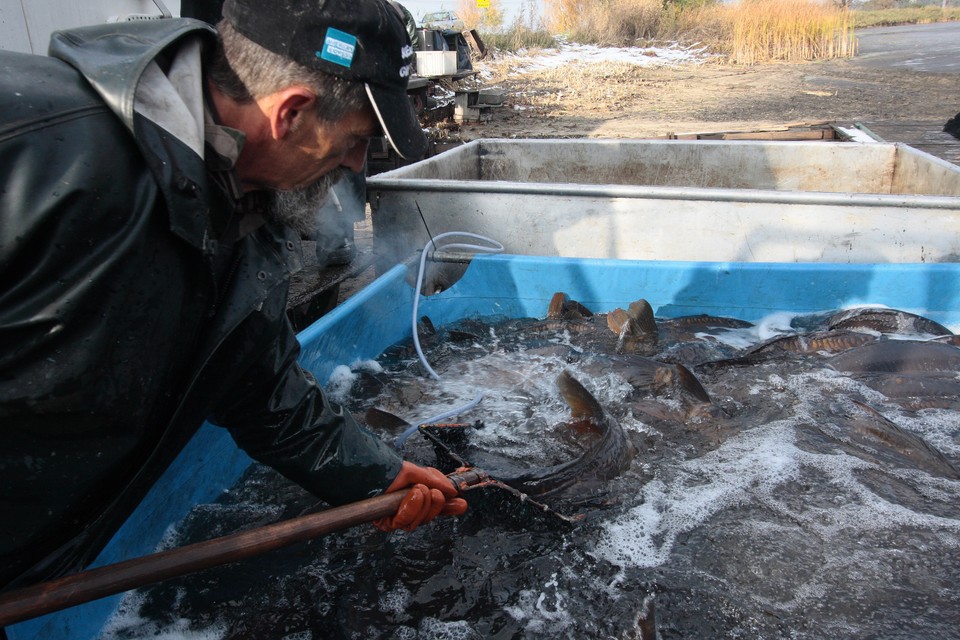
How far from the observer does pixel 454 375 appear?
13.2ft

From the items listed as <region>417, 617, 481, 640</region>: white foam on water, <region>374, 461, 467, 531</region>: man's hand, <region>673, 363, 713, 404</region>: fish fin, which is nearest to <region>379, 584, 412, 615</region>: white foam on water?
<region>417, 617, 481, 640</region>: white foam on water

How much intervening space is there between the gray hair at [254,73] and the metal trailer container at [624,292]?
2062 millimetres

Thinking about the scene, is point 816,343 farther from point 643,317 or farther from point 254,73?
point 254,73

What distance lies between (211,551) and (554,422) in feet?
6.79

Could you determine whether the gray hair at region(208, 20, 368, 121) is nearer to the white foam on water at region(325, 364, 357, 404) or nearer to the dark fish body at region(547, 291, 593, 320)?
the white foam on water at region(325, 364, 357, 404)

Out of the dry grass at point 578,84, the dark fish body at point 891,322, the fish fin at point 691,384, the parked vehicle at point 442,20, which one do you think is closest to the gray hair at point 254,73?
the fish fin at point 691,384

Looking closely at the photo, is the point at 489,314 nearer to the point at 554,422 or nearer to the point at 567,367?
the point at 567,367

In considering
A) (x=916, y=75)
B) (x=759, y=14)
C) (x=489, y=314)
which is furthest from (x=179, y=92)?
(x=759, y=14)

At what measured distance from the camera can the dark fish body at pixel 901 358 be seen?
3625 millimetres

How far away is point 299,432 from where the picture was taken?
6.79ft

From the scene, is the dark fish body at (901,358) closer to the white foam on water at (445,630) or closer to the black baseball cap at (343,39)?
the white foam on water at (445,630)

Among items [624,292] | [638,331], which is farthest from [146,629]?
[624,292]

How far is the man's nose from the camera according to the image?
1716 millimetres

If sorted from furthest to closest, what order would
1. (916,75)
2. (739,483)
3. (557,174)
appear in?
1. (916,75)
2. (557,174)
3. (739,483)
